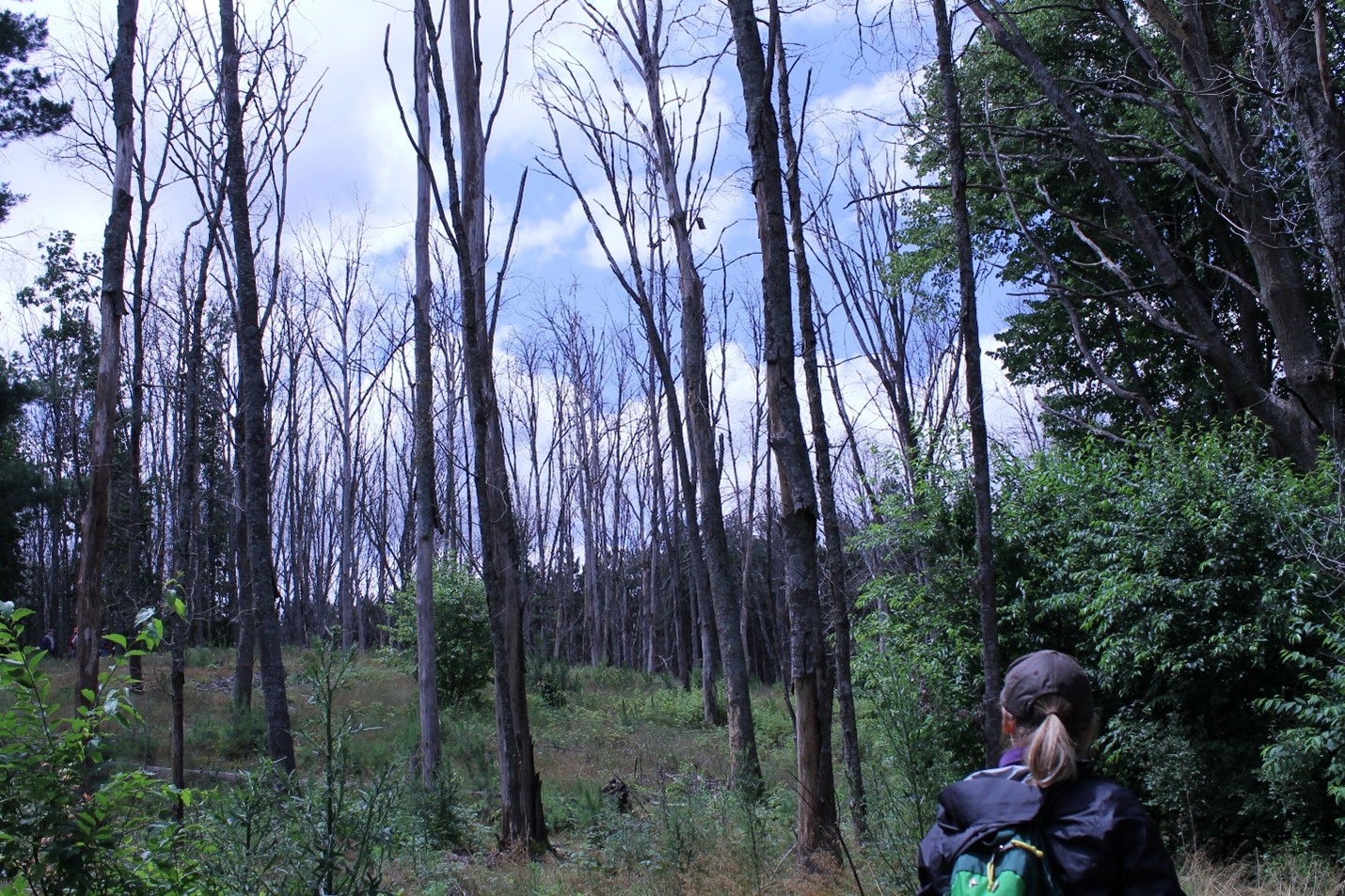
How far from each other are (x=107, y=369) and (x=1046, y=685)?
33.3ft

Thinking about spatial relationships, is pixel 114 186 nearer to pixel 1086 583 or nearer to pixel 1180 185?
pixel 1086 583

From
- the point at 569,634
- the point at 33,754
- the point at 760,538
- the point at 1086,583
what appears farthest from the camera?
the point at 760,538

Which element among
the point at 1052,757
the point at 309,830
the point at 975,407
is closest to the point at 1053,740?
the point at 1052,757

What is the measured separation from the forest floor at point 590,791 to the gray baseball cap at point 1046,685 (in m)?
2.21

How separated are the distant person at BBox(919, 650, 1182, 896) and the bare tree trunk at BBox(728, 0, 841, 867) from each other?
3.29 meters

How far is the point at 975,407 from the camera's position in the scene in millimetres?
6180

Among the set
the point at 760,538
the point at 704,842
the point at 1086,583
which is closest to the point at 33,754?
the point at 704,842

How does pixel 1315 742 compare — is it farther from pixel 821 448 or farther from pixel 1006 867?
pixel 1006 867

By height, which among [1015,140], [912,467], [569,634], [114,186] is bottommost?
[569,634]

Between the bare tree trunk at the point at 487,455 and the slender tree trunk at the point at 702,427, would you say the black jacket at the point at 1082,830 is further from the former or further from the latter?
the slender tree trunk at the point at 702,427

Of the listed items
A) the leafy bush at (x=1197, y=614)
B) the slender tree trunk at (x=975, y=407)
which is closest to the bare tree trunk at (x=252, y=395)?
the slender tree trunk at (x=975, y=407)

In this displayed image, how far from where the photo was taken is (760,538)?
44.3 metres

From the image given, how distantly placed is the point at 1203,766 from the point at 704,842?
159 inches

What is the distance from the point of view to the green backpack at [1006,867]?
1.76 metres
